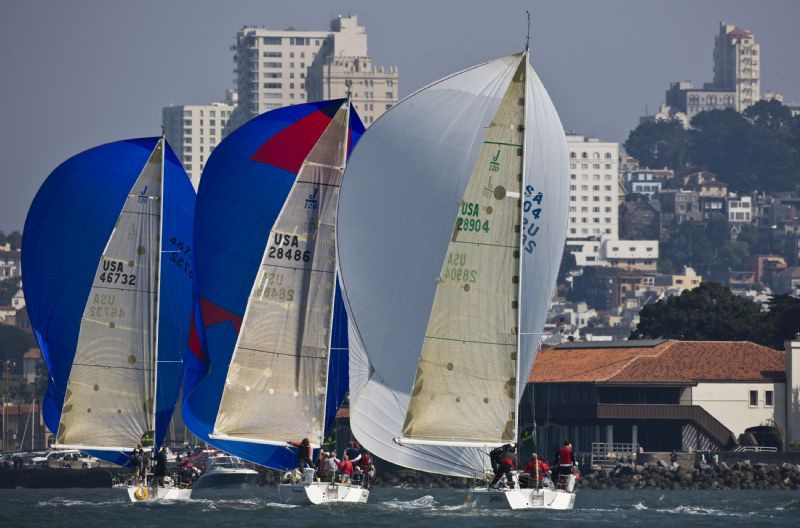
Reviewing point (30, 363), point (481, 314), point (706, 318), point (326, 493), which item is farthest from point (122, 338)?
point (30, 363)

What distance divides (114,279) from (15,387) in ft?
273

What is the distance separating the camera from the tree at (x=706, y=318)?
265 ft

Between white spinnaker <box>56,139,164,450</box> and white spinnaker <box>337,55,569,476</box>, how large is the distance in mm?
7086

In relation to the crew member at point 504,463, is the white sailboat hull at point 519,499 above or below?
below

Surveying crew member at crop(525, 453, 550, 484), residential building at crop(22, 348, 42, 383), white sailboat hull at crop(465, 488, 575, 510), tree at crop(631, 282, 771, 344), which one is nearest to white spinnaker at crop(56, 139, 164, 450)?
white sailboat hull at crop(465, 488, 575, 510)

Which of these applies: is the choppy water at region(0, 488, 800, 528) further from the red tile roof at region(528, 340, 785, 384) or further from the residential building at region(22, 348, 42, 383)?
the residential building at region(22, 348, 42, 383)

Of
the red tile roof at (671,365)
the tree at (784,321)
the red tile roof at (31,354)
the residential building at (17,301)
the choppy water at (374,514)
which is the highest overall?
the residential building at (17,301)

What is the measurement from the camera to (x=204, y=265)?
3741 cm

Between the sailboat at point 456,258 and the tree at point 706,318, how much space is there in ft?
156

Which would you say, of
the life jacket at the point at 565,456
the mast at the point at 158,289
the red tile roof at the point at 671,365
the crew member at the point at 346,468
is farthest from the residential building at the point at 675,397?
the life jacket at the point at 565,456

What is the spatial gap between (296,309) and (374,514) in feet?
12.9

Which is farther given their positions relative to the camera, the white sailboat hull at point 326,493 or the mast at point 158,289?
the mast at point 158,289

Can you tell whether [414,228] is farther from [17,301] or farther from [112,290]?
[17,301]

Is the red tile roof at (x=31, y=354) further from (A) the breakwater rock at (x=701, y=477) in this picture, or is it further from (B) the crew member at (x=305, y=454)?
(B) the crew member at (x=305, y=454)
